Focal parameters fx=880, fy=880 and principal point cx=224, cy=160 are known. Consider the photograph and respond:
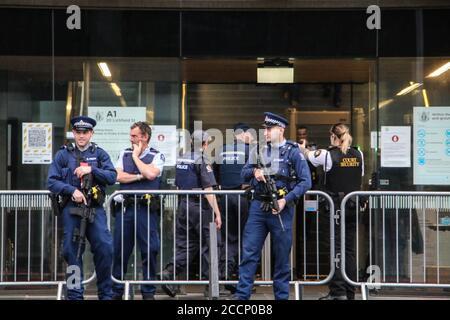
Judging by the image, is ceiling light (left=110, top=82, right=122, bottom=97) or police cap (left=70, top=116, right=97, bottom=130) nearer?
police cap (left=70, top=116, right=97, bottom=130)

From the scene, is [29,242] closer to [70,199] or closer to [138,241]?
[138,241]

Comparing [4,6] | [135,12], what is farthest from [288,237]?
[4,6]

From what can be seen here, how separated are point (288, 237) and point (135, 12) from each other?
423cm

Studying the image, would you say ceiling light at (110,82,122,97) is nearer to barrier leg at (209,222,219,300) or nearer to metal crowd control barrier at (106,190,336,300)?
metal crowd control barrier at (106,190,336,300)

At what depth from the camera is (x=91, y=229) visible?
9039 millimetres

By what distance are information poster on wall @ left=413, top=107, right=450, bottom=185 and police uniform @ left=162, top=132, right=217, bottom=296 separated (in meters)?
2.90

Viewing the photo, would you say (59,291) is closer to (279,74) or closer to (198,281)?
(198,281)

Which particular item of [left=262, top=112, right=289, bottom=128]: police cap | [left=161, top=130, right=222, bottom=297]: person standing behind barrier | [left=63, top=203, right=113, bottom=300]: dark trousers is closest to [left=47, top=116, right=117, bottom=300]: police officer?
[left=63, top=203, right=113, bottom=300]: dark trousers

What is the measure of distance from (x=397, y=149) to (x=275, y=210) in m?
3.25

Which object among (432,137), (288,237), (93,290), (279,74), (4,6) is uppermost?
(4,6)

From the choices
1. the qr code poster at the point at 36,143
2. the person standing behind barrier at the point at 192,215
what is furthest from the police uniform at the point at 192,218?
the qr code poster at the point at 36,143

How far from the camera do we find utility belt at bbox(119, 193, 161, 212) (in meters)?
9.73

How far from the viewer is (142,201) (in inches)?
384
